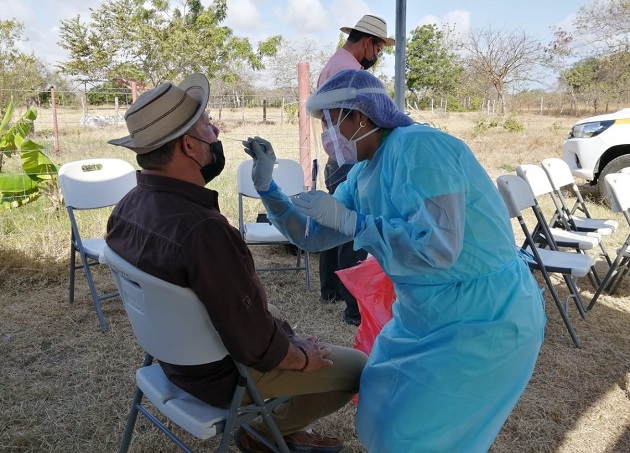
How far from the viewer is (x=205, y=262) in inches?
53.6

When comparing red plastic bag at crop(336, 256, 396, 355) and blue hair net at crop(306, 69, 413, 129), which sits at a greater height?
blue hair net at crop(306, 69, 413, 129)

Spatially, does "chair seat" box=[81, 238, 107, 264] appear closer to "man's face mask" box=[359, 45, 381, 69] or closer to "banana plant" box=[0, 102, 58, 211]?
"banana plant" box=[0, 102, 58, 211]

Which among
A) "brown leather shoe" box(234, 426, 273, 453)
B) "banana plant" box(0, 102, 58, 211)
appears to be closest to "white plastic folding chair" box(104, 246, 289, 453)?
"brown leather shoe" box(234, 426, 273, 453)

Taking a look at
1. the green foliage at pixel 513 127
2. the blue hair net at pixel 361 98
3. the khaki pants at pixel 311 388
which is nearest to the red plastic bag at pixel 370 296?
the khaki pants at pixel 311 388

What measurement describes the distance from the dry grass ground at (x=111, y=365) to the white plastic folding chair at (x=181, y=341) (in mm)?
568

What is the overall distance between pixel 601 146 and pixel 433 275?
647 cm

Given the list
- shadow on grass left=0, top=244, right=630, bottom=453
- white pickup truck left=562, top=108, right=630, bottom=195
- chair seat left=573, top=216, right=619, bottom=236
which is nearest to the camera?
shadow on grass left=0, top=244, right=630, bottom=453

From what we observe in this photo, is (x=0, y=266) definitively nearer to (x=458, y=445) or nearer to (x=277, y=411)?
(x=277, y=411)

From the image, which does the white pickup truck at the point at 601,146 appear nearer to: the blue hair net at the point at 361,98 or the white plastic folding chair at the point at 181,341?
the blue hair net at the point at 361,98

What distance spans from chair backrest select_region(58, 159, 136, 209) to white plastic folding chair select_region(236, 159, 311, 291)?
0.85 meters

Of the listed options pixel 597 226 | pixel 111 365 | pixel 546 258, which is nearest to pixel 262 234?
pixel 111 365

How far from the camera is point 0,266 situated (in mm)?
4223

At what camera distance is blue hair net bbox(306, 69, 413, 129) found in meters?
1.60

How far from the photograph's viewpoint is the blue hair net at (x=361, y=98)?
1.60 m
